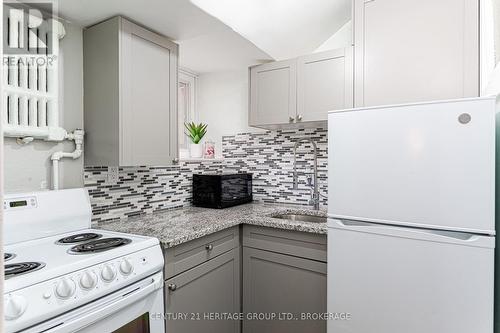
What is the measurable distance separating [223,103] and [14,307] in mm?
2298

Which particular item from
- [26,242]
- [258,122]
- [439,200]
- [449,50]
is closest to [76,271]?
[26,242]

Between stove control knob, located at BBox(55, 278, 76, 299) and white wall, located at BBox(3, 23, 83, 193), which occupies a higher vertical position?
white wall, located at BBox(3, 23, 83, 193)

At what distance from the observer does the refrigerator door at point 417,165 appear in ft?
3.95

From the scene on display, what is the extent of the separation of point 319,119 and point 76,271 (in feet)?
5.63

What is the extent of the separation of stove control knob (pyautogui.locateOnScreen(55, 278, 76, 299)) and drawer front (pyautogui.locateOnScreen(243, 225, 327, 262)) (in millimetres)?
1162

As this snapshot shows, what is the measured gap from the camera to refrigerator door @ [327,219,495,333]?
1.21m

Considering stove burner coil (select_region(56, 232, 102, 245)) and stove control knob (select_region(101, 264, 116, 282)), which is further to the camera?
stove burner coil (select_region(56, 232, 102, 245))

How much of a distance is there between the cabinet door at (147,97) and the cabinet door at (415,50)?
1.22 meters

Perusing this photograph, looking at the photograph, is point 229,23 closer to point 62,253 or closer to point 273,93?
point 273,93

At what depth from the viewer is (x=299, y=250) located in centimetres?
183

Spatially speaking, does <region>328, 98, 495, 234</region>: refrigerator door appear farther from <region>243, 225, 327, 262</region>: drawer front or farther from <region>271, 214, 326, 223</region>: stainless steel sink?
<region>271, 214, 326, 223</region>: stainless steel sink

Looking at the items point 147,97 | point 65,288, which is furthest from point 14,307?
point 147,97

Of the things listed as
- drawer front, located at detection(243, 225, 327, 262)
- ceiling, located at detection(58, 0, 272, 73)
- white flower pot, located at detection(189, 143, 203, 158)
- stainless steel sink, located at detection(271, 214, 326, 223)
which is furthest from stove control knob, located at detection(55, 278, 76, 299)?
white flower pot, located at detection(189, 143, 203, 158)

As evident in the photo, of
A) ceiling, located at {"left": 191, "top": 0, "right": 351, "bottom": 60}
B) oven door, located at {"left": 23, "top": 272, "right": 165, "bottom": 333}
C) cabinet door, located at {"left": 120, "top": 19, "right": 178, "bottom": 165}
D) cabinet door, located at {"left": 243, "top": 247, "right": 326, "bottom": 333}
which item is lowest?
cabinet door, located at {"left": 243, "top": 247, "right": 326, "bottom": 333}
